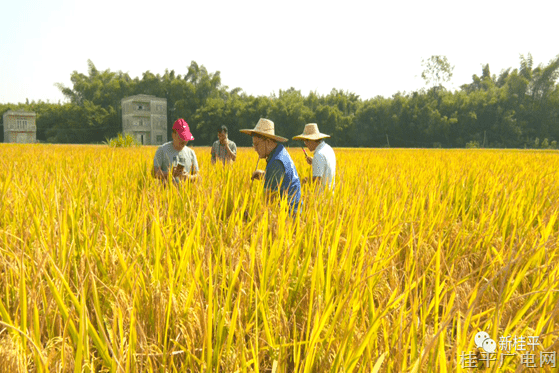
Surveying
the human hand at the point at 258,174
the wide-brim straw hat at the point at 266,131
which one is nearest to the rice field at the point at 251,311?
the human hand at the point at 258,174

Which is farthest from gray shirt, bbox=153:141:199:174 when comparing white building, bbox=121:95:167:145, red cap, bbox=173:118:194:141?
white building, bbox=121:95:167:145

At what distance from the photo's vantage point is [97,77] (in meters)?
58.6

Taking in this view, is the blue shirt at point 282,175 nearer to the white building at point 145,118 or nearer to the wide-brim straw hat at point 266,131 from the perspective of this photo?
the wide-brim straw hat at point 266,131

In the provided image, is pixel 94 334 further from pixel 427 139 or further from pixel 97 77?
pixel 97 77

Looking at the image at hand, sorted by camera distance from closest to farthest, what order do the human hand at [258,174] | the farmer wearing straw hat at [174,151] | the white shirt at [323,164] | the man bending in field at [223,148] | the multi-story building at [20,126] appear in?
1. the human hand at [258,174]
2. the white shirt at [323,164]
3. the farmer wearing straw hat at [174,151]
4. the man bending in field at [223,148]
5. the multi-story building at [20,126]

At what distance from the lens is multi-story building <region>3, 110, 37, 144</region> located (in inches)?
1972

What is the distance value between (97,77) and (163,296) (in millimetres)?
68817

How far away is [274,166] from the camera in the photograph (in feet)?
8.72

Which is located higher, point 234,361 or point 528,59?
point 528,59

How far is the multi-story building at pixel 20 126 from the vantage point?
50.1 meters

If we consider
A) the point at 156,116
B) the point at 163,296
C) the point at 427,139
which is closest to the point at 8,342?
the point at 163,296

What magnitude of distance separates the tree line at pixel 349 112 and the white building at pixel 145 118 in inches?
86.5

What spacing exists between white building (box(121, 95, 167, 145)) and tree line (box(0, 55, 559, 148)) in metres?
2.20

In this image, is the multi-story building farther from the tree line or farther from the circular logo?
the circular logo
